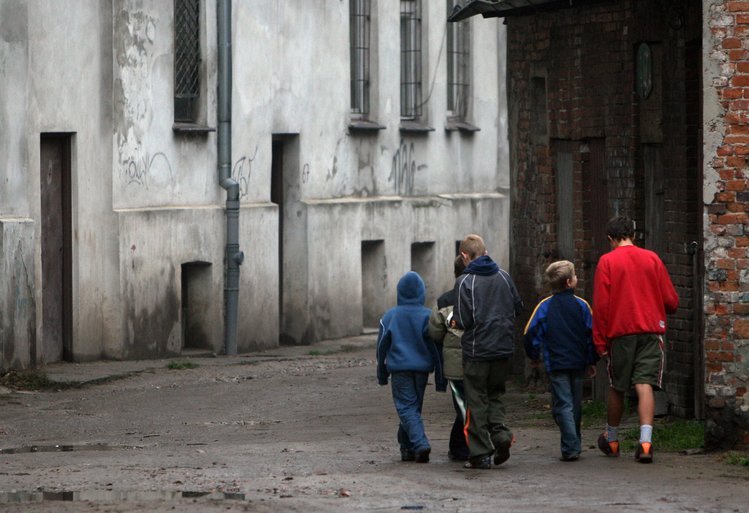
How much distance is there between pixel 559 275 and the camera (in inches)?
484

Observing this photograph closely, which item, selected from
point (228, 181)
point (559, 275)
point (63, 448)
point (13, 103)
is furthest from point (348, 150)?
point (559, 275)

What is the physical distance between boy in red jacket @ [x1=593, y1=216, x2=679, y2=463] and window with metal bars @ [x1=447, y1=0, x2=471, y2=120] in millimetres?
15865

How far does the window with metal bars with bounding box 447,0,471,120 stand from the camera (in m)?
28.0

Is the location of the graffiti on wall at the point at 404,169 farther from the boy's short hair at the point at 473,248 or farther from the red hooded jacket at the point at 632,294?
the red hooded jacket at the point at 632,294

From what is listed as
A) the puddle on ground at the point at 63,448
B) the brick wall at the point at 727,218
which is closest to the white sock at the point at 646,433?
the brick wall at the point at 727,218

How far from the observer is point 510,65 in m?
18.1

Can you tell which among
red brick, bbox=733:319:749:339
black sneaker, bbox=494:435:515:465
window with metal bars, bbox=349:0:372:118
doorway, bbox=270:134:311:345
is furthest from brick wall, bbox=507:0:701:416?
window with metal bars, bbox=349:0:372:118

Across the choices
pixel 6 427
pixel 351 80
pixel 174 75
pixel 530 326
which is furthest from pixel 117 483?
pixel 351 80

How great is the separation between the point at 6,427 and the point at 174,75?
731 cm

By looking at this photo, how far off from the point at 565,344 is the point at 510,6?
533cm

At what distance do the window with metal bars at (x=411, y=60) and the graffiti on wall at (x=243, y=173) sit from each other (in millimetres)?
4616

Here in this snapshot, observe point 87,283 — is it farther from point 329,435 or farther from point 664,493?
point 664,493

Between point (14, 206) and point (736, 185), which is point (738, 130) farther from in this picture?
point (14, 206)

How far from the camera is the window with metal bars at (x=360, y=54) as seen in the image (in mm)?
25281
